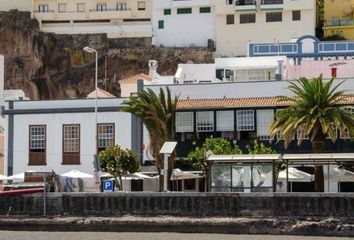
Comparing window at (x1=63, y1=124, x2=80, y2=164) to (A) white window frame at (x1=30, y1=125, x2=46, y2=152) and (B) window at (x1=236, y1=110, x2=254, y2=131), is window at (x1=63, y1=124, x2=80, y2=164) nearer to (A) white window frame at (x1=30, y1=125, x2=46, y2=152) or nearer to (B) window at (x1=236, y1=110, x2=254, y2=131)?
(A) white window frame at (x1=30, y1=125, x2=46, y2=152)

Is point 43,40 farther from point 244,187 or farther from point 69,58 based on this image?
point 244,187

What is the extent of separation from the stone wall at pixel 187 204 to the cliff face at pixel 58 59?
48.8 metres

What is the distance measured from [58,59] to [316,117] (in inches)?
2217

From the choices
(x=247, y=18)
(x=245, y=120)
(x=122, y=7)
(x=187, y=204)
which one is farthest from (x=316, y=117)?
(x=122, y=7)

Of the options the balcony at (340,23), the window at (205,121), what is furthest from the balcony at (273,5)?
the window at (205,121)

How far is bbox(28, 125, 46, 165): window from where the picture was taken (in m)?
56.2

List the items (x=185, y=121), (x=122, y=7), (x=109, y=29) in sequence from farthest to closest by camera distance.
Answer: (x=122, y=7), (x=109, y=29), (x=185, y=121)

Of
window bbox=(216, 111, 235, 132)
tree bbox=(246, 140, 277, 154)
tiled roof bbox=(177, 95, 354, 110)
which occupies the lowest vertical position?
tree bbox=(246, 140, 277, 154)

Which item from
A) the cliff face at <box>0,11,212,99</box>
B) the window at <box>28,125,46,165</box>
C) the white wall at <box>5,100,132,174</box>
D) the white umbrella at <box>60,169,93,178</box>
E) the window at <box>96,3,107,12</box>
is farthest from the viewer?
the window at <box>96,3,107,12</box>

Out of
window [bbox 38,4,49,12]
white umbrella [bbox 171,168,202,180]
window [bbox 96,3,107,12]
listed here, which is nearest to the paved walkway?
white umbrella [bbox 171,168,202,180]

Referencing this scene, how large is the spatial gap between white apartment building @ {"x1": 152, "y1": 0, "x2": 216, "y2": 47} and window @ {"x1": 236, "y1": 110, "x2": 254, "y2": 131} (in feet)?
121

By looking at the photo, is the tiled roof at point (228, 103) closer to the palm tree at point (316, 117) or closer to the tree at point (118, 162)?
the palm tree at point (316, 117)

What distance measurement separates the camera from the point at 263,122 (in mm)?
52812

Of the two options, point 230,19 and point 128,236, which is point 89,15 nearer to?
point 230,19
